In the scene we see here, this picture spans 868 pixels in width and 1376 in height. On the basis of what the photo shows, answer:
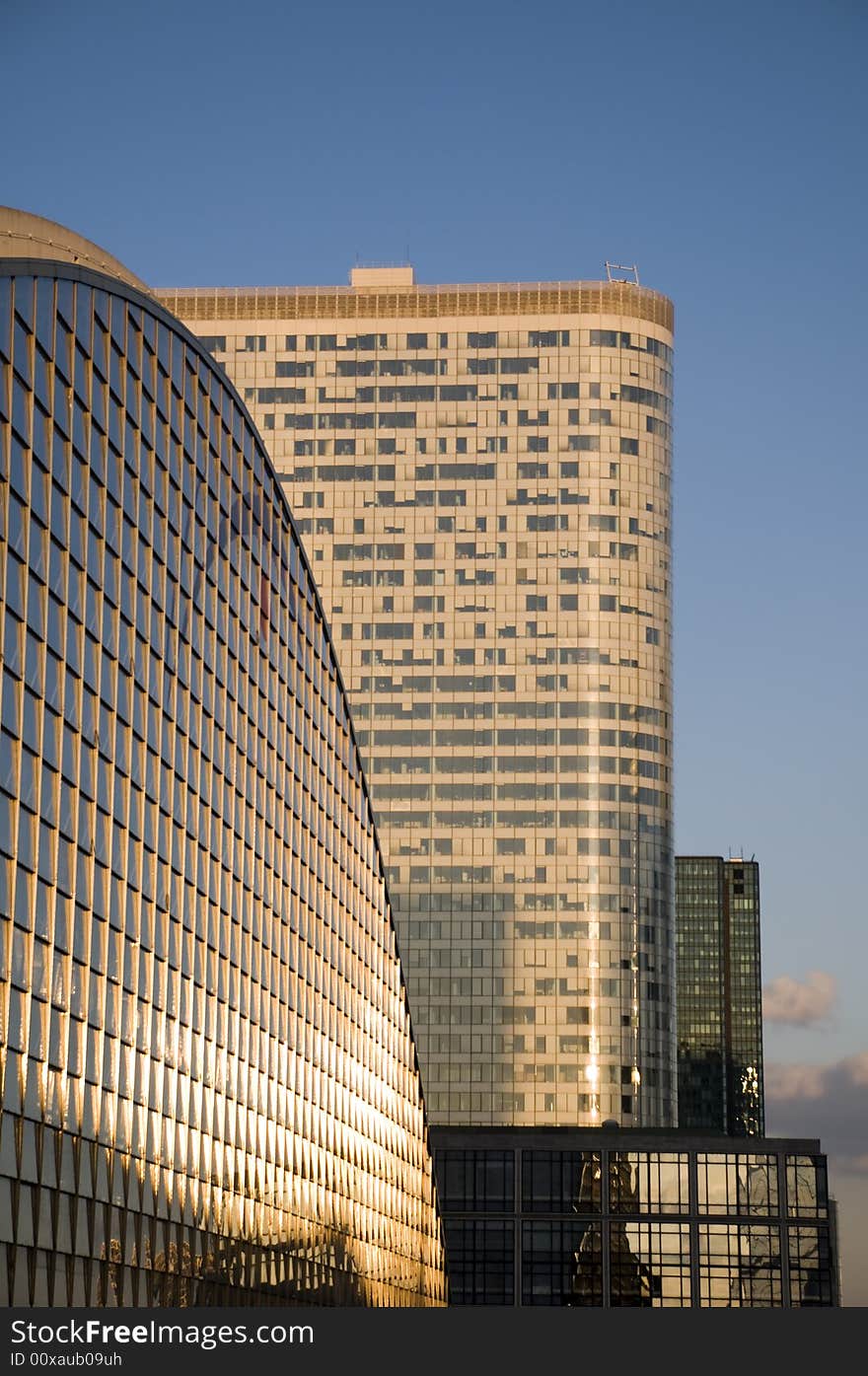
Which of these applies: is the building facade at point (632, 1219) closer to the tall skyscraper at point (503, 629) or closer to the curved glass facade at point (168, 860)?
the tall skyscraper at point (503, 629)

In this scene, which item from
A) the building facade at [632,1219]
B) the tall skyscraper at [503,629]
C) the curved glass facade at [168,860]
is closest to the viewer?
the curved glass facade at [168,860]

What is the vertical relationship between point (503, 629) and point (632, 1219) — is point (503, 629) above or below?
above

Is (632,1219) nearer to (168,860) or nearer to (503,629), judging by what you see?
(503,629)

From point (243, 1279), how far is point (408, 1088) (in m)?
33.9

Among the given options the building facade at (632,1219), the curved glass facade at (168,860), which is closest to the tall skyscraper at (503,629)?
the building facade at (632,1219)

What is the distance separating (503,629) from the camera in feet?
599

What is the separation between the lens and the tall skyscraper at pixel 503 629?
173m

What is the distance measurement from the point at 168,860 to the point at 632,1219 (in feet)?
265

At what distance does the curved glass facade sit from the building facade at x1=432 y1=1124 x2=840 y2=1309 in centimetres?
4081

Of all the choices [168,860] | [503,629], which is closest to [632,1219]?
[503,629]

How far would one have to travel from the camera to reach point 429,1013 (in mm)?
174125

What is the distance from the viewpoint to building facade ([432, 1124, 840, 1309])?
14388 centimetres

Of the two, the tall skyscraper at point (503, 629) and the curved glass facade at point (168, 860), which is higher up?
the tall skyscraper at point (503, 629)

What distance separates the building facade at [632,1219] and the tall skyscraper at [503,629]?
68.8 feet
